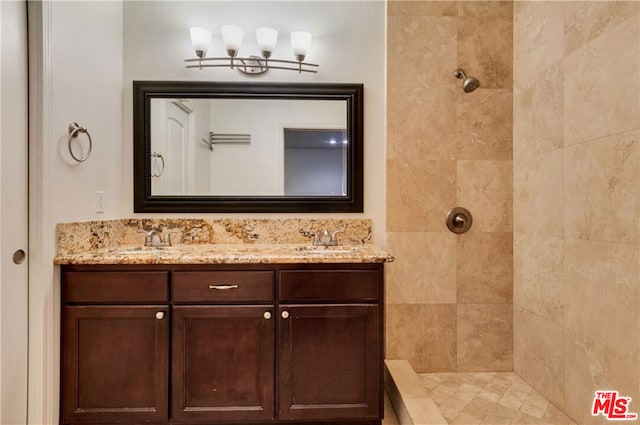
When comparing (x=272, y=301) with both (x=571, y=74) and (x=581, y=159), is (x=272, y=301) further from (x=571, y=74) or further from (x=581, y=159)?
(x=571, y=74)

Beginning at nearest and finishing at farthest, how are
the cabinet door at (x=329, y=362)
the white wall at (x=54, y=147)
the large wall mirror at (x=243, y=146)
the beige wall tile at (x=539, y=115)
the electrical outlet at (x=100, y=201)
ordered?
1. the white wall at (x=54, y=147)
2. the cabinet door at (x=329, y=362)
3. the beige wall tile at (x=539, y=115)
4. the electrical outlet at (x=100, y=201)
5. the large wall mirror at (x=243, y=146)

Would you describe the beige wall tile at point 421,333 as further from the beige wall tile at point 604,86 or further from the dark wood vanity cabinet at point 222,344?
the beige wall tile at point 604,86

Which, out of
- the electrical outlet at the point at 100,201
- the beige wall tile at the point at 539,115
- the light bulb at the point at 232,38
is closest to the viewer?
the beige wall tile at the point at 539,115

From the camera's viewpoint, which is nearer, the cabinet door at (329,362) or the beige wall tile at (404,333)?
the cabinet door at (329,362)

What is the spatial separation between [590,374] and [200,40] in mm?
2568

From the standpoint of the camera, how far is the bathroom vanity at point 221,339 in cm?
154

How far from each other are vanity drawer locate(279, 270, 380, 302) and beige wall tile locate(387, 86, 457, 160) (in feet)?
2.65

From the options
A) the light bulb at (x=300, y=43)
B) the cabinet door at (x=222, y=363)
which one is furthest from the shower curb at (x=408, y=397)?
Answer: the light bulb at (x=300, y=43)

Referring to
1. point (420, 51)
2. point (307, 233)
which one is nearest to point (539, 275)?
point (307, 233)

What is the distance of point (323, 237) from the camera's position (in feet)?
6.68

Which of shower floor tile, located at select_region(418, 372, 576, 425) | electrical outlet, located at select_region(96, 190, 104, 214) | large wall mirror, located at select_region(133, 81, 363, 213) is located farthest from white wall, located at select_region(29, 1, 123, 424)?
shower floor tile, located at select_region(418, 372, 576, 425)

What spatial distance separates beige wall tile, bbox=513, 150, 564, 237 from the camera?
5.51 ft

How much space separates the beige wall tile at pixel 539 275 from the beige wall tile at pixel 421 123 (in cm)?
66

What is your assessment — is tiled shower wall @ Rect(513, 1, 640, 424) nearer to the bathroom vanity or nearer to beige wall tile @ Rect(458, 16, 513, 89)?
beige wall tile @ Rect(458, 16, 513, 89)
